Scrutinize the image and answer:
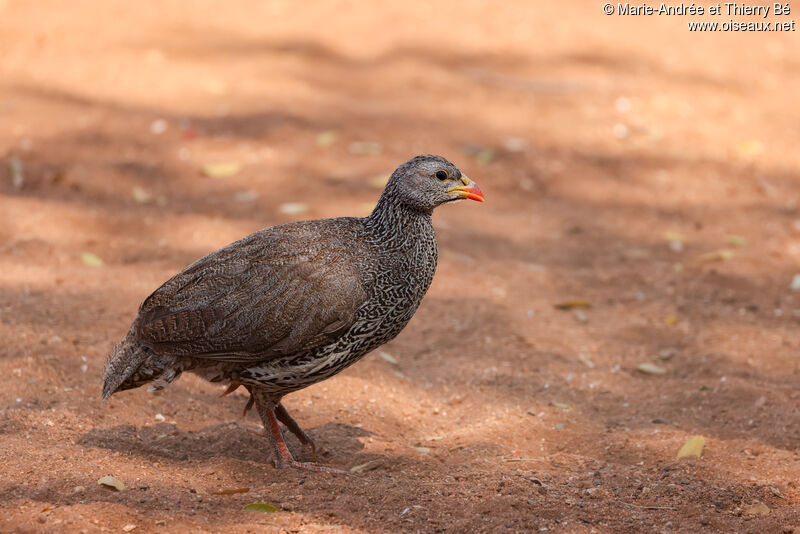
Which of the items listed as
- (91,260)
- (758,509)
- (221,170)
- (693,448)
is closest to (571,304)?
(693,448)

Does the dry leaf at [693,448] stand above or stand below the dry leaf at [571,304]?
below

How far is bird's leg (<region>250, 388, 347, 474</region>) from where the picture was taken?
4777 millimetres

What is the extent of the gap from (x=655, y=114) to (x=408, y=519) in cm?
762

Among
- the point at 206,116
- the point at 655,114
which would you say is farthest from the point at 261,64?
the point at 655,114

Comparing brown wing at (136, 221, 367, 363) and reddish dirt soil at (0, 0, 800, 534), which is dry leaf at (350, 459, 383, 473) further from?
brown wing at (136, 221, 367, 363)

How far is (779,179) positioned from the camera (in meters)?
9.39

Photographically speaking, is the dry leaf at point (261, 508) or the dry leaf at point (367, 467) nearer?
the dry leaf at point (261, 508)

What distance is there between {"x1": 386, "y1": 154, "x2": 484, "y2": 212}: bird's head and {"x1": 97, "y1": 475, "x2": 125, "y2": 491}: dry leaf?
1995 mm

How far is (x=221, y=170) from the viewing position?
9016 mm

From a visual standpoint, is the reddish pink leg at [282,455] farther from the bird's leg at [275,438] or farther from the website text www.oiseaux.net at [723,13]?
the website text www.oiseaux.net at [723,13]

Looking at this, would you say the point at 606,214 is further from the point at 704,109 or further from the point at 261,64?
the point at 261,64

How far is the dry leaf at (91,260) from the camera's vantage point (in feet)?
23.2

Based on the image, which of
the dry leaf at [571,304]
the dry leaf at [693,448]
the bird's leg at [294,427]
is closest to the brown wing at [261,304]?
the bird's leg at [294,427]

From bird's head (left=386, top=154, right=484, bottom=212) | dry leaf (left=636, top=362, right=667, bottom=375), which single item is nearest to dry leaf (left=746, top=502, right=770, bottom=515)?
dry leaf (left=636, top=362, right=667, bottom=375)
